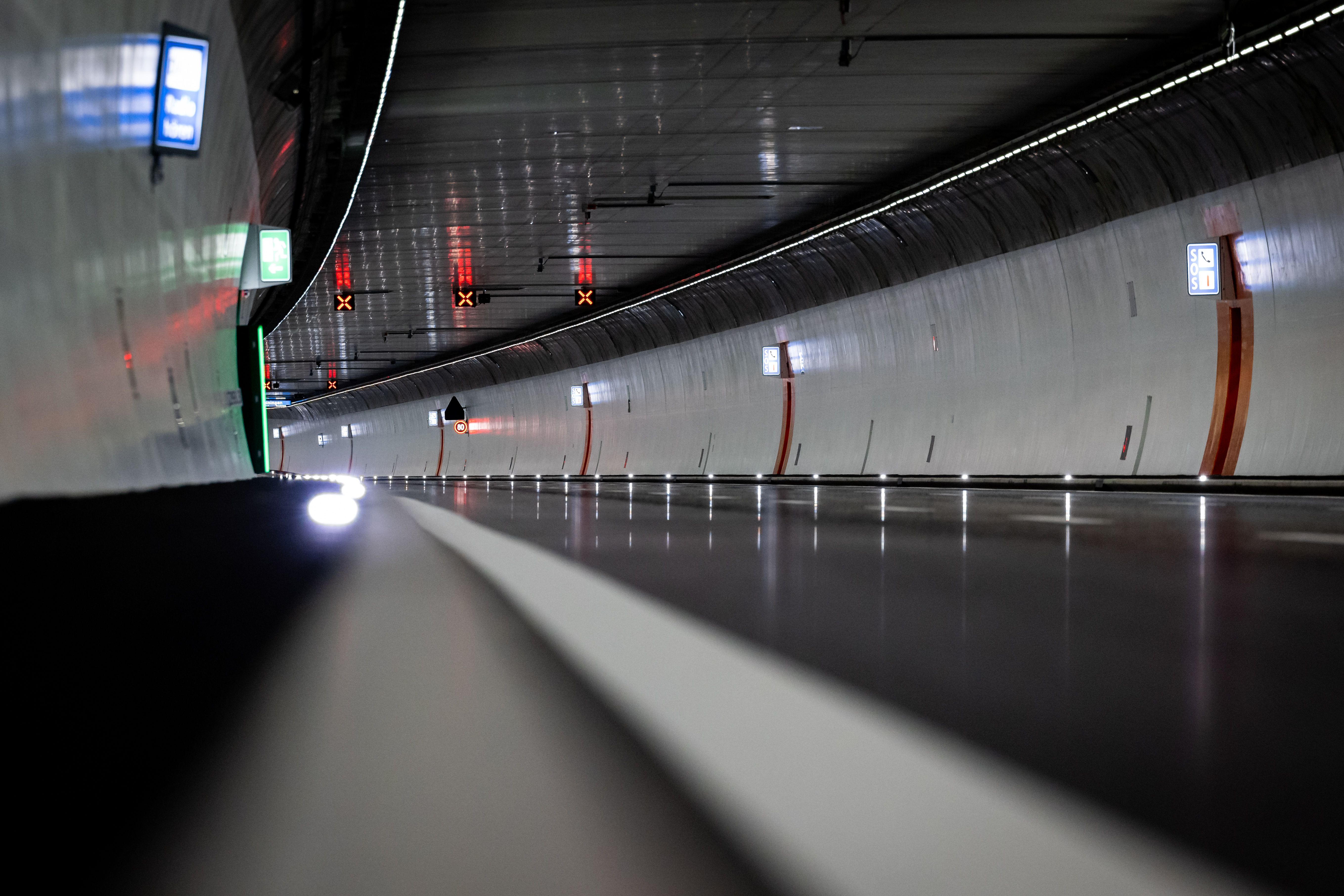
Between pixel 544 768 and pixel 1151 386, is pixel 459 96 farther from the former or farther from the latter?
pixel 544 768

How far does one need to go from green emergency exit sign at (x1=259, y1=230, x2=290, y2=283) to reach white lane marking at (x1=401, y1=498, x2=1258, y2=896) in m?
Answer: 19.6

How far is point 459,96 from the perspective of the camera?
2333 centimetres

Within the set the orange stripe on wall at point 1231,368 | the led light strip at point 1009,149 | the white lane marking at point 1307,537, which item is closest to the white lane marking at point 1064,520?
the white lane marking at point 1307,537

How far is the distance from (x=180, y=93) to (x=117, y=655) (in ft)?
19.9

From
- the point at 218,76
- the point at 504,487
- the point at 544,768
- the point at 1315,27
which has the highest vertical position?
the point at 1315,27

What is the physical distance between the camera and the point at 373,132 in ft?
74.6

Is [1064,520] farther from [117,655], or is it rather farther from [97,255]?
[117,655]

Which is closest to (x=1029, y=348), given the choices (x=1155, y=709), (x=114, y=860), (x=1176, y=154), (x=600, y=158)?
(x=1176, y=154)

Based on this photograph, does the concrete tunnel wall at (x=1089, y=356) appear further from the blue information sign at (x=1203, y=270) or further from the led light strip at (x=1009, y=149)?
the led light strip at (x=1009, y=149)

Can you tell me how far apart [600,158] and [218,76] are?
1552 centimetres

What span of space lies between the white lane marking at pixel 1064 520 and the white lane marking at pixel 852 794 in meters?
9.36

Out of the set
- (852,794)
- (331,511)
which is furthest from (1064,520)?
(852,794)

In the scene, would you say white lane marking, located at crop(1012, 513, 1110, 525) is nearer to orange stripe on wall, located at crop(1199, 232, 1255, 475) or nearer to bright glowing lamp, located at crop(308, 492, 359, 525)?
orange stripe on wall, located at crop(1199, 232, 1255, 475)

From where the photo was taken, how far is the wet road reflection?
10.2ft
